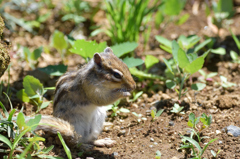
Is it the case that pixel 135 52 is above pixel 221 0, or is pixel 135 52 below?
below

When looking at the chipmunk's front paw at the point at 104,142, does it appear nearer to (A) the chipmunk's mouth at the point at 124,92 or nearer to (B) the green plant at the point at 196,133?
(A) the chipmunk's mouth at the point at 124,92

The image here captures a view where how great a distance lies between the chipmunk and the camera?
328 cm

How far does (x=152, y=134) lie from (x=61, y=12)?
146 inches

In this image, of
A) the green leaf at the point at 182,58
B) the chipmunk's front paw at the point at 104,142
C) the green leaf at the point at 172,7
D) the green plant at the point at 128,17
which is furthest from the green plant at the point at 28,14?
the green leaf at the point at 182,58

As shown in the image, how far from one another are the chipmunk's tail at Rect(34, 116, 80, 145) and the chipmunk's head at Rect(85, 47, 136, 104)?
52cm

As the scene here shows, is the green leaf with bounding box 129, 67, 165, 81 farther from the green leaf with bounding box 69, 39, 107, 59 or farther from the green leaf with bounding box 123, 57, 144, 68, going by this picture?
the green leaf with bounding box 69, 39, 107, 59

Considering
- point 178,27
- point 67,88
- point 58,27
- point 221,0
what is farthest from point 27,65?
point 221,0

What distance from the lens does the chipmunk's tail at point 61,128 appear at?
3000mm

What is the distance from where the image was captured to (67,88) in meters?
3.42

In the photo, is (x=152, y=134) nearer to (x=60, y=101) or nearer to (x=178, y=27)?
(x=60, y=101)

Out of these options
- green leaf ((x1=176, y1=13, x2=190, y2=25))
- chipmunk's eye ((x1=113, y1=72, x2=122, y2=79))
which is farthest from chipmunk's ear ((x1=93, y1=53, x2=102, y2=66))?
green leaf ((x1=176, y1=13, x2=190, y2=25))

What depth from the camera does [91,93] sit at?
3342mm

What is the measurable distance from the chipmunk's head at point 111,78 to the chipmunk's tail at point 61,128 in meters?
0.52

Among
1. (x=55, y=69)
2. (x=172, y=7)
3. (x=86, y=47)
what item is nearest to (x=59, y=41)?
(x=55, y=69)
